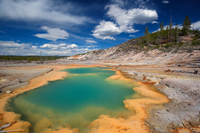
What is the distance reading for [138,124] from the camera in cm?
523

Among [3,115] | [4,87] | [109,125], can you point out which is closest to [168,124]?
[109,125]

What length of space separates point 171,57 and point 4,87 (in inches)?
1527

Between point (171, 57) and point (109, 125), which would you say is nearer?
point (109, 125)

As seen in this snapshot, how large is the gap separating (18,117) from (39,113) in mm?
1224

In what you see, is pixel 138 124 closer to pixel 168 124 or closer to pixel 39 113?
pixel 168 124

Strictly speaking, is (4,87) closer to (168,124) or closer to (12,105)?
(12,105)

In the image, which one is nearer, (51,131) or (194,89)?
(51,131)

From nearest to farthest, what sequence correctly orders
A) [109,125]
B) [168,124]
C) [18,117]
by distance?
[168,124] → [109,125] → [18,117]

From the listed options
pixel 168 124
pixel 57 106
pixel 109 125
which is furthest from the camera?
pixel 57 106

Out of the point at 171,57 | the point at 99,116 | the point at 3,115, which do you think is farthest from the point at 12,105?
the point at 171,57

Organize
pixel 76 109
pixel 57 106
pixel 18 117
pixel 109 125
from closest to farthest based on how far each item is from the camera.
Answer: pixel 109 125
pixel 18 117
pixel 76 109
pixel 57 106

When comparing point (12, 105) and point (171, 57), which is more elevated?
point (171, 57)

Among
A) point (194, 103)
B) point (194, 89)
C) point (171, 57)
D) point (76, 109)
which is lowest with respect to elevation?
point (76, 109)

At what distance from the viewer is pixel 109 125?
5.34m
